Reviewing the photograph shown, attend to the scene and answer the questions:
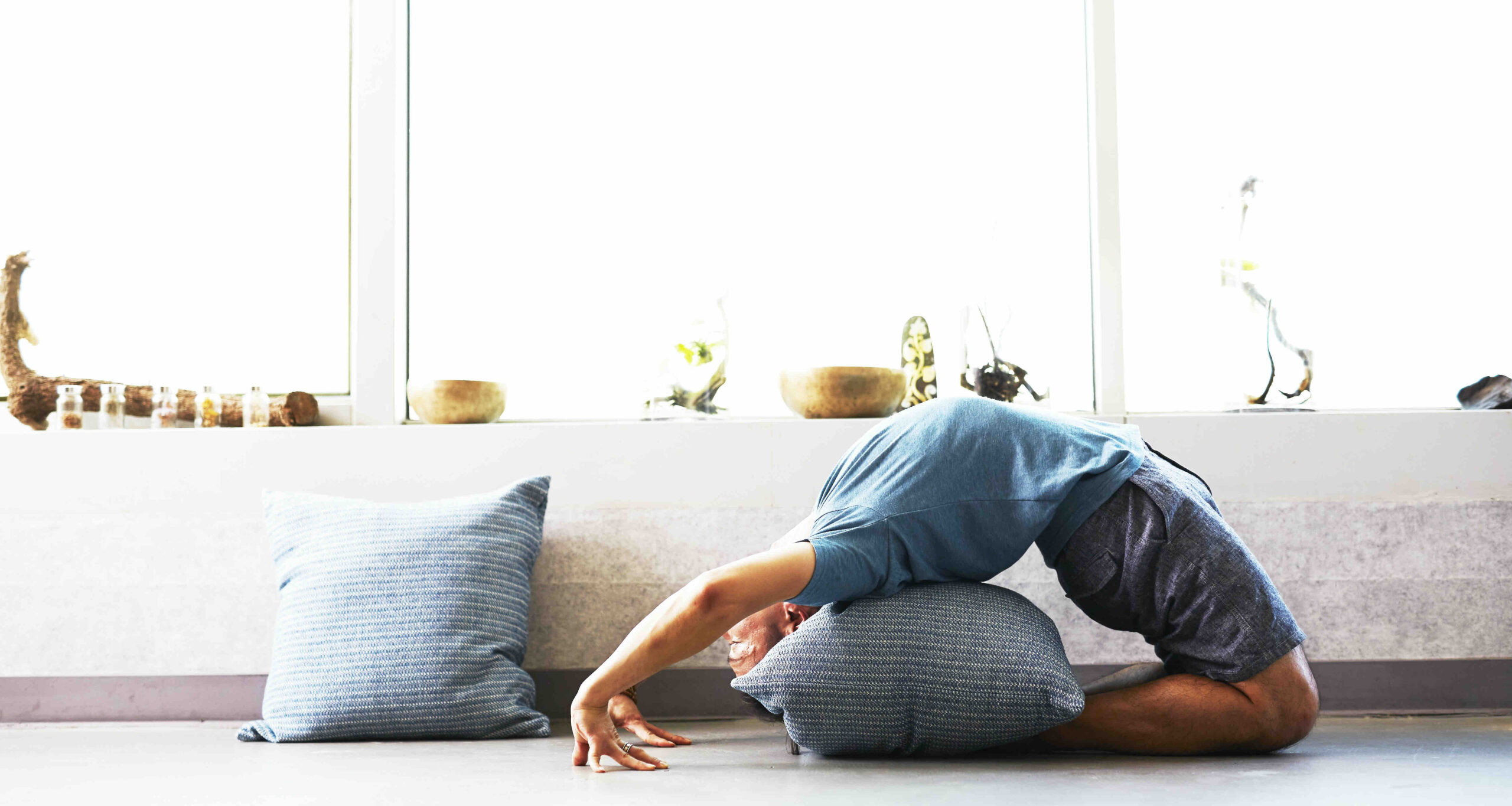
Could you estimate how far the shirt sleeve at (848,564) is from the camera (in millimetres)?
1711

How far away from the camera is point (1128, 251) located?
307cm

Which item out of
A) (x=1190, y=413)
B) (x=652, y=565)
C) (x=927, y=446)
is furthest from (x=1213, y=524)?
(x=652, y=565)

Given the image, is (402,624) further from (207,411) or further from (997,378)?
(997,378)

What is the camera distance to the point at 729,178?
3143 millimetres

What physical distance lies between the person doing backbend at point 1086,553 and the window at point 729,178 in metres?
1.18

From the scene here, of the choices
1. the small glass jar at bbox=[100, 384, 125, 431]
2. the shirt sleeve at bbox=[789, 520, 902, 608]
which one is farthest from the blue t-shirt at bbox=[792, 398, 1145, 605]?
the small glass jar at bbox=[100, 384, 125, 431]

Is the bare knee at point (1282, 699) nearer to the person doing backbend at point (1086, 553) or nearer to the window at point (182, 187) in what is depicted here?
the person doing backbend at point (1086, 553)

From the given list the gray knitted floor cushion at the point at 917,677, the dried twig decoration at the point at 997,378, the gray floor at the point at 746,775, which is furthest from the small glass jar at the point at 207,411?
the dried twig decoration at the point at 997,378

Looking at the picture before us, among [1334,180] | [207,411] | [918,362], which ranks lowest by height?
[207,411]

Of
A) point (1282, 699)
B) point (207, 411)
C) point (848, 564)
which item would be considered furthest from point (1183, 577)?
point (207, 411)

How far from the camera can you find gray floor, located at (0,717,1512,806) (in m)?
1.61

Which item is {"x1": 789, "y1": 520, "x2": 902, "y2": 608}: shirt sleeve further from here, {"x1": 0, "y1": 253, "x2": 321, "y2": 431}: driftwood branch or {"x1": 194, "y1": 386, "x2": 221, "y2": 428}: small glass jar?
{"x1": 194, "y1": 386, "x2": 221, "y2": 428}: small glass jar

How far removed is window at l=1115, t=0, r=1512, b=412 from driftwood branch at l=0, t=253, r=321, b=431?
2.23 m

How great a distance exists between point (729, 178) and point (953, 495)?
5.31 ft
